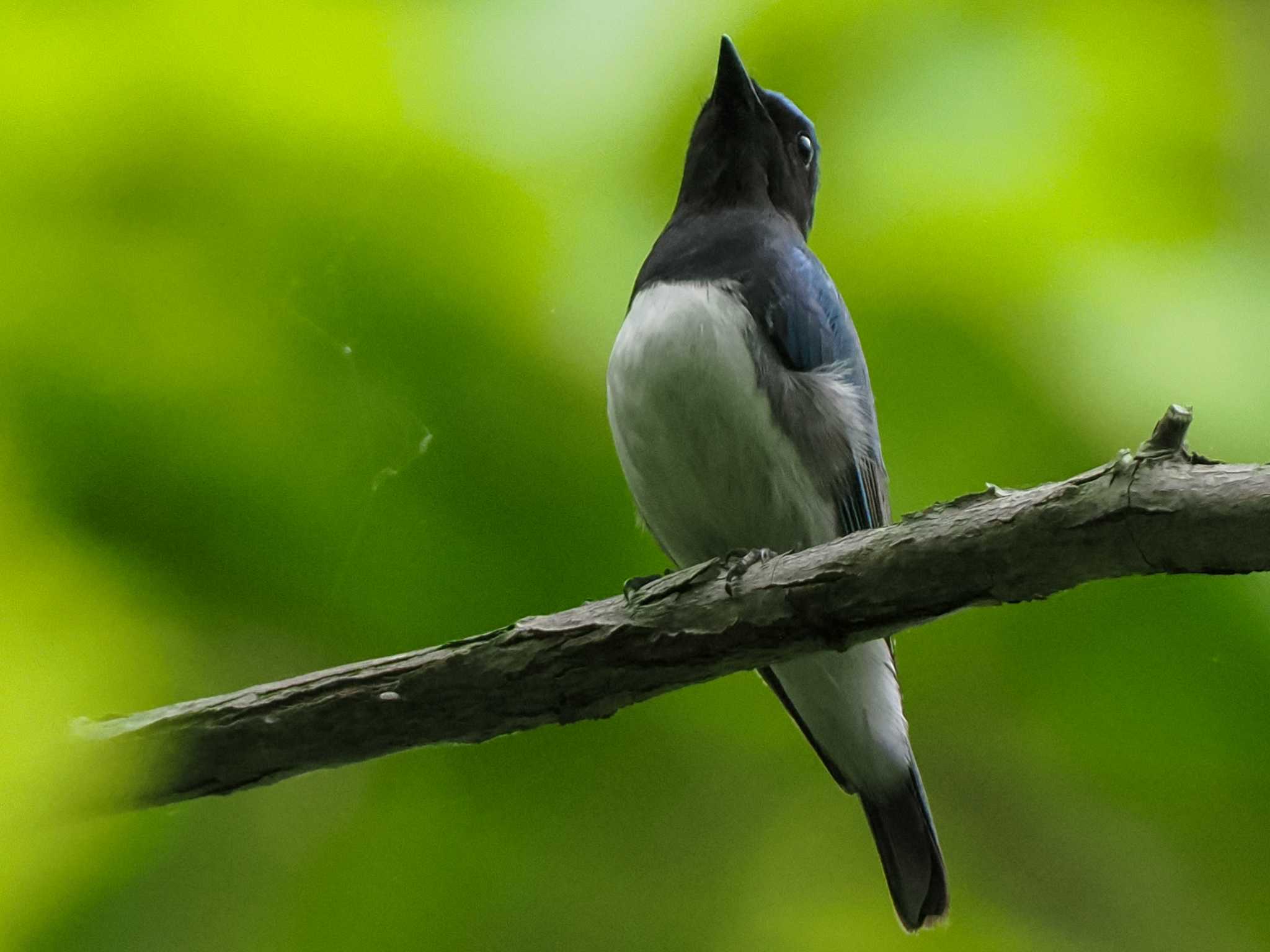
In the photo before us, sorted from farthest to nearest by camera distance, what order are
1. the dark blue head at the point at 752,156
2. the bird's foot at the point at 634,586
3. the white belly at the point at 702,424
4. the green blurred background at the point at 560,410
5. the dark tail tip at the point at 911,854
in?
the dark blue head at the point at 752,156
the white belly at the point at 702,424
the dark tail tip at the point at 911,854
the bird's foot at the point at 634,586
the green blurred background at the point at 560,410

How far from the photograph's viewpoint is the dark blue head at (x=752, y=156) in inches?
73.3

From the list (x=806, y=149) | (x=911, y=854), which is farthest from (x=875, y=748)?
(x=806, y=149)

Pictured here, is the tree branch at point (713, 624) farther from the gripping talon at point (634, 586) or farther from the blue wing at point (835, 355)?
the blue wing at point (835, 355)

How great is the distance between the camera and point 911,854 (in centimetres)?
157

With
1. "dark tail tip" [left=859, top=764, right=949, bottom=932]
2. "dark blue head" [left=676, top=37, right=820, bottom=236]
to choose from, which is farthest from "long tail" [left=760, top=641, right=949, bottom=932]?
"dark blue head" [left=676, top=37, right=820, bottom=236]

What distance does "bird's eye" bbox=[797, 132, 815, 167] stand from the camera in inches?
75.5

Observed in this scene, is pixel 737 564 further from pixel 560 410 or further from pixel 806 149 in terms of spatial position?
pixel 806 149

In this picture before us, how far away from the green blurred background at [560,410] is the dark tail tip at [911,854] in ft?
0.12

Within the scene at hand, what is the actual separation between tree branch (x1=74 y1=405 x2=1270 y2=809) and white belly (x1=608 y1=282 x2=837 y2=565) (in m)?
0.40

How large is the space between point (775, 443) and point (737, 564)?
42 centimetres

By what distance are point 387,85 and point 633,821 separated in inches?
34.0

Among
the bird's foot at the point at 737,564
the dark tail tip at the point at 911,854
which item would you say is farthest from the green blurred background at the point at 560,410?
the bird's foot at the point at 737,564

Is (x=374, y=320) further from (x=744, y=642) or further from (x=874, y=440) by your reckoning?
(x=874, y=440)

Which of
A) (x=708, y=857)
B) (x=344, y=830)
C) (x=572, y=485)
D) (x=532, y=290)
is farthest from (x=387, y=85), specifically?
(x=708, y=857)
